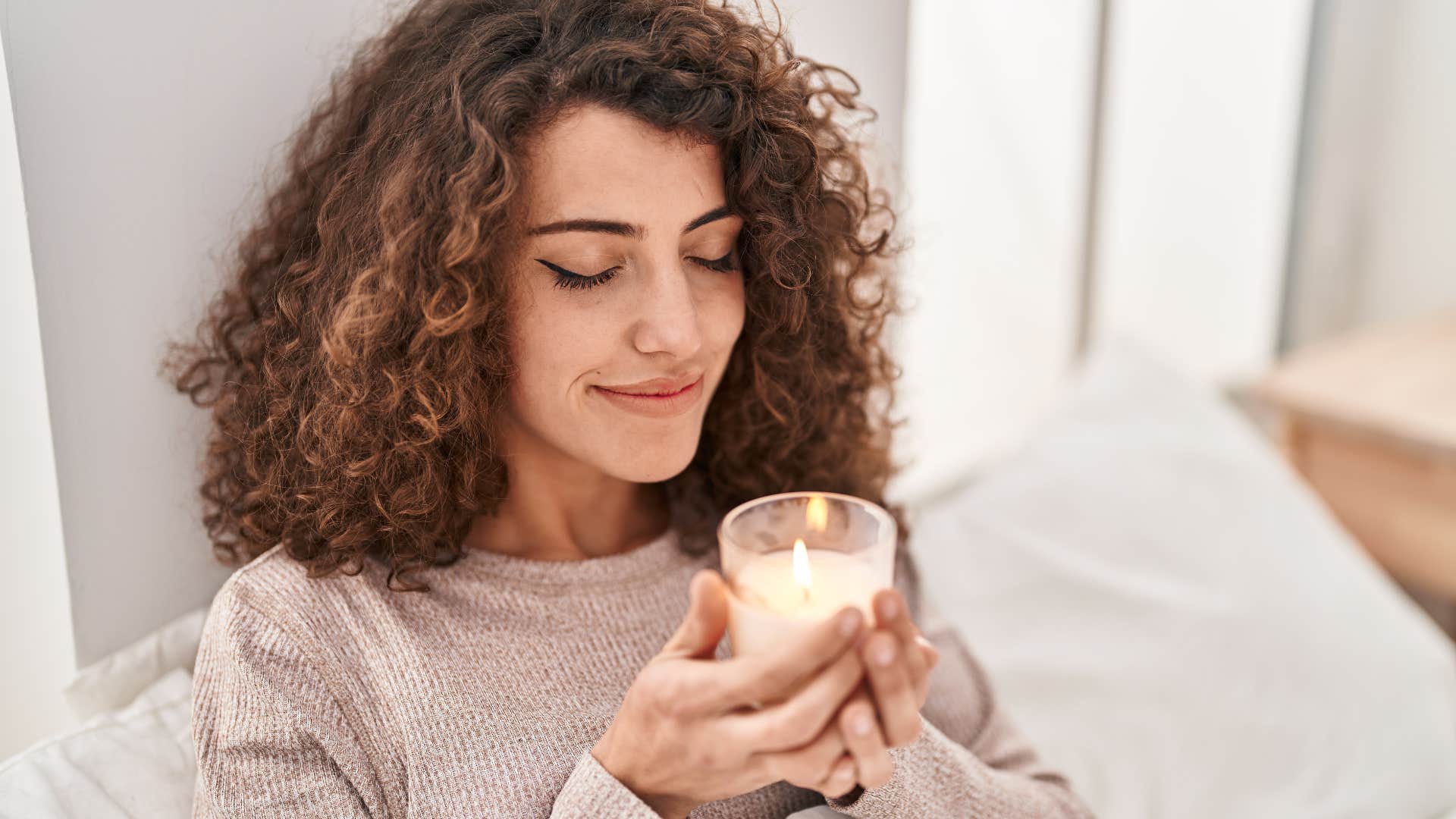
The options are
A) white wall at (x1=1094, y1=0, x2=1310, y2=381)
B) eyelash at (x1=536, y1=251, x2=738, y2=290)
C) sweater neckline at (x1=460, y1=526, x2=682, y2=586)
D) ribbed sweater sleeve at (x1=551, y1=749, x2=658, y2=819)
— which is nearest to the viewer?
ribbed sweater sleeve at (x1=551, y1=749, x2=658, y2=819)

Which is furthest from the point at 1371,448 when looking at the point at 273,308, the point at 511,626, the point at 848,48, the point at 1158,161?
the point at 273,308

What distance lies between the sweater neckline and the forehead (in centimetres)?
32

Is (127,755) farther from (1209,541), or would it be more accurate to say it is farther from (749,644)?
(1209,541)

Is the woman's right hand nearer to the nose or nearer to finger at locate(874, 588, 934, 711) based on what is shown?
finger at locate(874, 588, 934, 711)

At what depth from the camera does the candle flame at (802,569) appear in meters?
0.70

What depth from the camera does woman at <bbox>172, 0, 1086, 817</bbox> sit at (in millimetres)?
919

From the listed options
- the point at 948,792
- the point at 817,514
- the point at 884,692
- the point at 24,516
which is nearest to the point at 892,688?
the point at 884,692

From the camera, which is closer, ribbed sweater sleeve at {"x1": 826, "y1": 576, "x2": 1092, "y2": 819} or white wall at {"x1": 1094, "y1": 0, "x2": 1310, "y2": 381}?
ribbed sweater sleeve at {"x1": 826, "y1": 576, "x2": 1092, "y2": 819}

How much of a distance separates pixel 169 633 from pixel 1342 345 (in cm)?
223

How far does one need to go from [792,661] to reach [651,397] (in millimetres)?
348

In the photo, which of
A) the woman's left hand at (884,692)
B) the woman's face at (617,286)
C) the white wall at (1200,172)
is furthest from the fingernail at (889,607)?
the white wall at (1200,172)

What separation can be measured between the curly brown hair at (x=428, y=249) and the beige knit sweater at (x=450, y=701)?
1.8 inches

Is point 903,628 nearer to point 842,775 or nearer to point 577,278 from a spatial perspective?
point 842,775

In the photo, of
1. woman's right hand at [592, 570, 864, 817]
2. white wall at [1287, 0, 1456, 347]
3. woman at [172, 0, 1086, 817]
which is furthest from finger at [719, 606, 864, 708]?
white wall at [1287, 0, 1456, 347]
